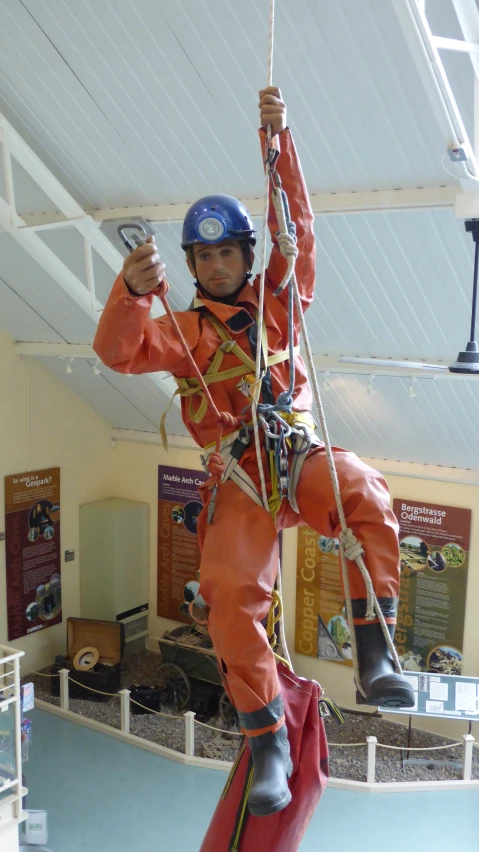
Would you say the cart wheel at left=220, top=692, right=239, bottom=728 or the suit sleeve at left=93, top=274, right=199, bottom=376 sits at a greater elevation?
the suit sleeve at left=93, top=274, right=199, bottom=376

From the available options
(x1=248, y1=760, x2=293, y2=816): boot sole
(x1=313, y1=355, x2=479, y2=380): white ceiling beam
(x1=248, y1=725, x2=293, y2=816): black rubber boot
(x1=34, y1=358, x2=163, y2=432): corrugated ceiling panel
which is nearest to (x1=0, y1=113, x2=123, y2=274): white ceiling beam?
(x1=313, y1=355, x2=479, y2=380): white ceiling beam

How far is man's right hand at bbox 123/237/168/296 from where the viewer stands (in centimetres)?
175

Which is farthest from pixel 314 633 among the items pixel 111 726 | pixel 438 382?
pixel 438 382

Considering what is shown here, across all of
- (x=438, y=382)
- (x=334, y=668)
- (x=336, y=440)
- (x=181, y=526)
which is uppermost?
(x=438, y=382)

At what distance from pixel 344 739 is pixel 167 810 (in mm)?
1724

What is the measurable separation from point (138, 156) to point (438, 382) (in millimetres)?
2473

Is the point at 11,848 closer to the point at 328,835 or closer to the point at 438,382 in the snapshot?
the point at 328,835

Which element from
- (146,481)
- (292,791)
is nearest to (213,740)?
(146,481)

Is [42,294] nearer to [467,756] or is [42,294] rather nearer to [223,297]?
[223,297]

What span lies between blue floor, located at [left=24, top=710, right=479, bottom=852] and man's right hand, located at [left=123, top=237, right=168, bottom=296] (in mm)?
4674

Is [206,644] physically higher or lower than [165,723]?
higher

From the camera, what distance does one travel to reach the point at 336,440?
22.0 ft

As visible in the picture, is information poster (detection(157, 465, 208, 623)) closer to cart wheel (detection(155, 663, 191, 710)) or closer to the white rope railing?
cart wheel (detection(155, 663, 191, 710))

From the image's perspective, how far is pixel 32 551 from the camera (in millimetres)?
7738
